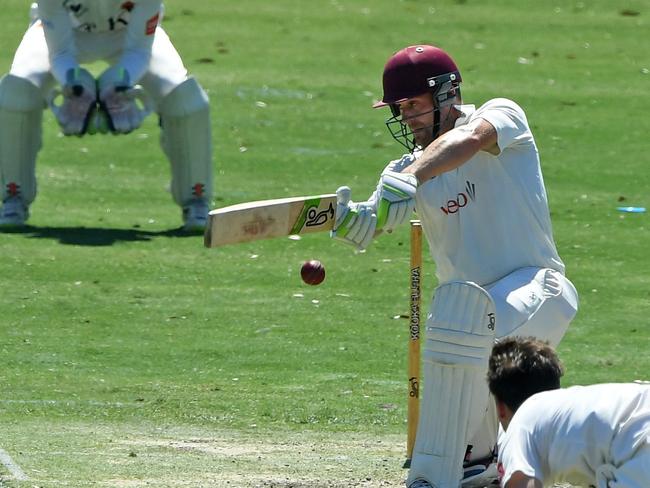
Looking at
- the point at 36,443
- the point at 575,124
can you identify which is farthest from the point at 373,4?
the point at 36,443

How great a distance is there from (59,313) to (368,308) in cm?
215

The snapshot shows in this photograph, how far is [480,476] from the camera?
6484 millimetres

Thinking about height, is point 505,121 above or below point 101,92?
below

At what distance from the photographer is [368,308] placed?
36.9 feet

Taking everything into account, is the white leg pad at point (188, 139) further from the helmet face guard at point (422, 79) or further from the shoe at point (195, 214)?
the helmet face guard at point (422, 79)

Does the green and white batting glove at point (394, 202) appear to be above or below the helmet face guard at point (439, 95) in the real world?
below

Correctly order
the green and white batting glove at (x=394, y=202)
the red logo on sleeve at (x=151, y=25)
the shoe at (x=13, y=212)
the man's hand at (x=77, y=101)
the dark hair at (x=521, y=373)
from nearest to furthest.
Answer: the dark hair at (x=521, y=373) < the green and white batting glove at (x=394, y=202) < the man's hand at (x=77, y=101) < the red logo on sleeve at (x=151, y=25) < the shoe at (x=13, y=212)

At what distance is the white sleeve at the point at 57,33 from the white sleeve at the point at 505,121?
→ 722cm

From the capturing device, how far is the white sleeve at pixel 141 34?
13.2m

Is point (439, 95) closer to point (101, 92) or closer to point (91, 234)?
point (101, 92)

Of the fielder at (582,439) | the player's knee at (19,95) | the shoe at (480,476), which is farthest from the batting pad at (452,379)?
the player's knee at (19,95)

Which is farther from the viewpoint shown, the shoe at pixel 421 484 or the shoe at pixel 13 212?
the shoe at pixel 13 212

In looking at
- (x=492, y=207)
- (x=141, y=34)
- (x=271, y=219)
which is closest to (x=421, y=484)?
(x=492, y=207)

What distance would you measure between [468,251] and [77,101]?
23.3 ft
